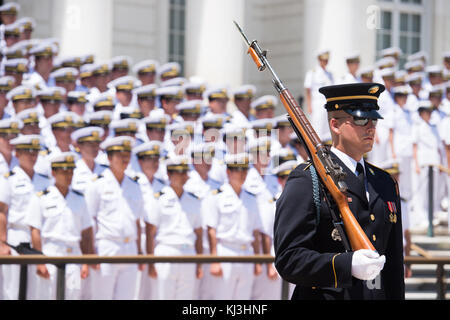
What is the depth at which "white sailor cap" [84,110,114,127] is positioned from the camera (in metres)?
8.86

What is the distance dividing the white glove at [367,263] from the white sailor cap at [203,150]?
214 inches

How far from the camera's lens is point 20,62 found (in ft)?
32.7

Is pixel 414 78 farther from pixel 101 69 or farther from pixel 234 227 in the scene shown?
pixel 234 227

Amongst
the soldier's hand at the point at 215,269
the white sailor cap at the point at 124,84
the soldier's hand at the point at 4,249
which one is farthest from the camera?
the white sailor cap at the point at 124,84

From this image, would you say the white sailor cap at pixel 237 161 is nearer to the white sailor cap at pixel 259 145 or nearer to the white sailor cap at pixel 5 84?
the white sailor cap at pixel 259 145

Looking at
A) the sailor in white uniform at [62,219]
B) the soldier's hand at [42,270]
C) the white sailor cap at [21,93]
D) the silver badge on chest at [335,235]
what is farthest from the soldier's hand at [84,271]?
the silver badge on chest at [335,235]

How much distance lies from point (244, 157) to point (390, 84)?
14.4 ft

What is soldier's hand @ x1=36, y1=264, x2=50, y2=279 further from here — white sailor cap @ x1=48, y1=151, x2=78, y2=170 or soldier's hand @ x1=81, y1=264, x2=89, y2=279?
white sailor cap @ x1=48, y1=151, x2=78, y2=170

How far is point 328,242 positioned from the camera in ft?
12.2

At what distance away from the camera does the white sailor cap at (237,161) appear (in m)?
8.65

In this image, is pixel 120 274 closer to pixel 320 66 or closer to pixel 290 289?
pixel 290 289

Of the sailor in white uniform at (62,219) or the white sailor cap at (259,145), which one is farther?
the white sailor cap at (259,145)

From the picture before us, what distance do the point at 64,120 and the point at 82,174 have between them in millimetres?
716

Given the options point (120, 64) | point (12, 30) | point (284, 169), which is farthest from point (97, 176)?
point (12, 30)
